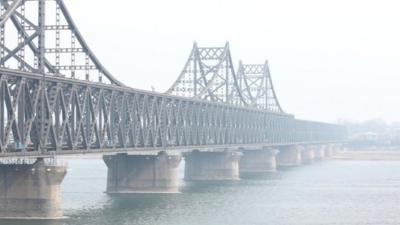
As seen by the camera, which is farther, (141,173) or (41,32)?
(141,173)

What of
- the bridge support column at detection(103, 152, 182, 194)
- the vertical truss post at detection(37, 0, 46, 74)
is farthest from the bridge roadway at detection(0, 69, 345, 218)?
the vertical truss post at detection(37, 0, 46, 74)

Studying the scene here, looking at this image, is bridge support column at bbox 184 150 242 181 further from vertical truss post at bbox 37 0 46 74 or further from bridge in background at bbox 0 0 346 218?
vertical truss post at bbox 37 0 46 74

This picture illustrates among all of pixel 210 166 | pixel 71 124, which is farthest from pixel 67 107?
pixel 210 166

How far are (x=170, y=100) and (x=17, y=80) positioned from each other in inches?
2216


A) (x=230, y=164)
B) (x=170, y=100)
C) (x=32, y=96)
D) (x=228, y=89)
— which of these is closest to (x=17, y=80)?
(x=32, y=96)

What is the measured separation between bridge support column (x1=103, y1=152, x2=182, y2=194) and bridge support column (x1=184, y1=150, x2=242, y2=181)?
37357 mm

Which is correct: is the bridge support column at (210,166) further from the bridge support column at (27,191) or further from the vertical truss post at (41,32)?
the bridge support column at (27,191)

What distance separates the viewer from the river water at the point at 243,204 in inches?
3632

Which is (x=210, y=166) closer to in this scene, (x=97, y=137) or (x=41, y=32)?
(x=97, y=137)

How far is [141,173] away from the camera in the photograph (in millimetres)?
123438

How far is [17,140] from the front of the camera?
7894cm

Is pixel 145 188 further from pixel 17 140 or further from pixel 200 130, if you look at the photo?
pixel 17 140

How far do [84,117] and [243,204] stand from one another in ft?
87.4

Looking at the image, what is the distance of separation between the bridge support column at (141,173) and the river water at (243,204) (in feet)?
9.04
